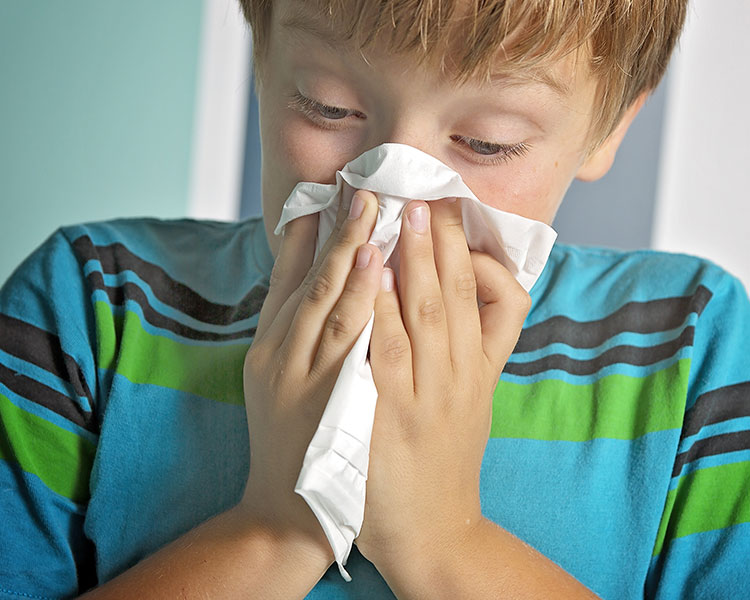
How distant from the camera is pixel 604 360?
0.92m

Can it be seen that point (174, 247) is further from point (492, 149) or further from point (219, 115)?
point (219, 115)

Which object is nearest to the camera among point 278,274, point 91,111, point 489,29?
point 489,29

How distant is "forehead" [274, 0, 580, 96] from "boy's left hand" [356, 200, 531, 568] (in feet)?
0.37

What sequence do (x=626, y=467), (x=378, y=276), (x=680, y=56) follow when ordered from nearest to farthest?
(x=378, y=276) < (x=626, y=467) < (x=680, y=56)

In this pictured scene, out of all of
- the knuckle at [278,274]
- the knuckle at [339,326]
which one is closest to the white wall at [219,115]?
the knuckle at [278,274]

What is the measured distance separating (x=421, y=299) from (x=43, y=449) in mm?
379

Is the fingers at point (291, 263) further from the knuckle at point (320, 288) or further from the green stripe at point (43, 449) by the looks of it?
the green stripe at point (43, 449)

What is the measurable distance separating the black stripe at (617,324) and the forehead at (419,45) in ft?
0.87

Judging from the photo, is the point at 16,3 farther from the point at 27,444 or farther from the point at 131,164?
the point at 27,444

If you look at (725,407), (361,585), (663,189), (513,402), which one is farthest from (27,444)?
(663,189)

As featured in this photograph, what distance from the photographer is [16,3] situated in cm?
165

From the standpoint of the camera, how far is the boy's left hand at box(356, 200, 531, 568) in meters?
0.73

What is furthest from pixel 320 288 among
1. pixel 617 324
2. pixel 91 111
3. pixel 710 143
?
pixel 710 143

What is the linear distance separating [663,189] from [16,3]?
1.29m
